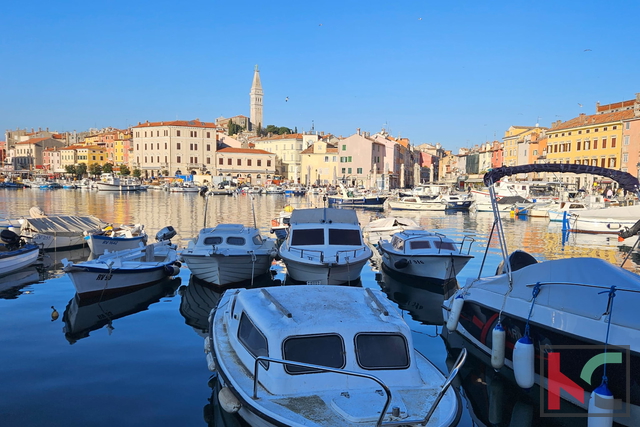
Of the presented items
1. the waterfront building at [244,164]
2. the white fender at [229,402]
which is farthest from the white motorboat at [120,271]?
the waterfront building at [244,164]

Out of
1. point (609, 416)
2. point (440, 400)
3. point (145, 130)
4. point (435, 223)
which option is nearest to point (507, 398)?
point (609, 416)

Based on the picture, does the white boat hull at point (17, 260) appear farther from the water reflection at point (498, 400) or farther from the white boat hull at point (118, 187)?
the white boat hull at point (118, 187)

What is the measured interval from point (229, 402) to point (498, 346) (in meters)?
4.99

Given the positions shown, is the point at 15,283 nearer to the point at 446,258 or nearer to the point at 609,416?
the point at 446,258

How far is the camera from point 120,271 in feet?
49.6

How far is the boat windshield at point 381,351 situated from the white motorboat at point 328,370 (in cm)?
1

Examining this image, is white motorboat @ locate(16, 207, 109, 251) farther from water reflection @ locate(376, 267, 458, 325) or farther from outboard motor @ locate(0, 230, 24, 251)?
water reflection @ locate(376, 267, 458, 325)

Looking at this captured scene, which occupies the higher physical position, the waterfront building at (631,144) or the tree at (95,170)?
the waterfront building at (631,144)

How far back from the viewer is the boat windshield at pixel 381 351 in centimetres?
698

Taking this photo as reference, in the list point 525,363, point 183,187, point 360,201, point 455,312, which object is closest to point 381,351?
point 525,363

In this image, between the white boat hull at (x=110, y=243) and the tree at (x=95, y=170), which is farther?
the tree at (x=95, y=170)

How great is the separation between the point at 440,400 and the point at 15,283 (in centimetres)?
1528

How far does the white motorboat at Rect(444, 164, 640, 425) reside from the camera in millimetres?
7355

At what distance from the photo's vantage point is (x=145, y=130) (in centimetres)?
11606
